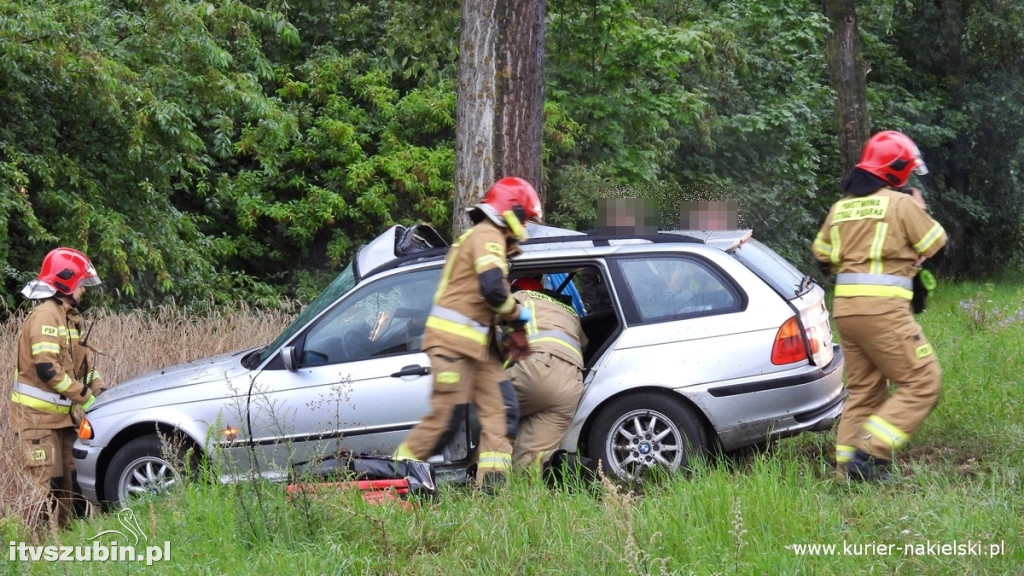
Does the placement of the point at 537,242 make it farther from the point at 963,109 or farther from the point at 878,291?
the point at 963,109

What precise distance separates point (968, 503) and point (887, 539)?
1.84 feet

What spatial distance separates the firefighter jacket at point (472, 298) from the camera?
5379 mm

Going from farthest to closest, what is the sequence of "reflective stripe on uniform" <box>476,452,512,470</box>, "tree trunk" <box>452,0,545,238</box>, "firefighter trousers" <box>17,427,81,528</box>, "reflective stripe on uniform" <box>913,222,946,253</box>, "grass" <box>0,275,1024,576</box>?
"tree trunk" <box>452,0,545,238</box> < "firefighter trousers" <box>17,427,81,528</box> < "reflective stripe on uniform" <box>476,452,512,470</box> < "reflective stripe on uniform" <box>913,222,946,253</box> < "grass" <box>0,275,1024,576</box>

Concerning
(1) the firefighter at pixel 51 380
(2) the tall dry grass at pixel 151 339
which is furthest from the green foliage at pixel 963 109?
(1) the firefighter at pixel 51 380

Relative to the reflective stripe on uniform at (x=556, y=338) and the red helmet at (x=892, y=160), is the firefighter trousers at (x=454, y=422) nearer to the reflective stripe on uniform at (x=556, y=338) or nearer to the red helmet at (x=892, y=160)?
the reflective stripe on uniform at (x=556, y=338)

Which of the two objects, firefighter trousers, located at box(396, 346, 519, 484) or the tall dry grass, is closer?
firefighter trousers, located at box(396, 346, 519, 484)

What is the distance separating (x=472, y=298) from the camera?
219 inches

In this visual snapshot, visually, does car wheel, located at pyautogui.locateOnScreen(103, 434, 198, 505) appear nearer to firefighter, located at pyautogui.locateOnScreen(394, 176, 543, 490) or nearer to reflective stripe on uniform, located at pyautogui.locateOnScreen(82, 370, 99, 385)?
reflective stripe on uniform, located at pyautogui.locateOnScreen(82, 370, 99, 385)

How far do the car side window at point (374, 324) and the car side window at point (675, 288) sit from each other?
1202 millimetres

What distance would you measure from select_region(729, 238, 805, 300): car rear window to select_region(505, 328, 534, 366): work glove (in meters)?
1.38

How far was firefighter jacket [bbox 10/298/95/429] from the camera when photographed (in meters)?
6.38

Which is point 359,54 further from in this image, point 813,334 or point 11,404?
point 813,334

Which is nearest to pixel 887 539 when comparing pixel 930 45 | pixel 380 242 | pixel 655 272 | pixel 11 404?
pixel 655 272

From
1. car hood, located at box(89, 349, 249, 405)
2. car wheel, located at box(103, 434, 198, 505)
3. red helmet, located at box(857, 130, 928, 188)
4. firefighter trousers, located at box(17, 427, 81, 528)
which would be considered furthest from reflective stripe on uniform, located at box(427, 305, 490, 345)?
firefighter trousers, located at box(17, 427, 81, 528)
